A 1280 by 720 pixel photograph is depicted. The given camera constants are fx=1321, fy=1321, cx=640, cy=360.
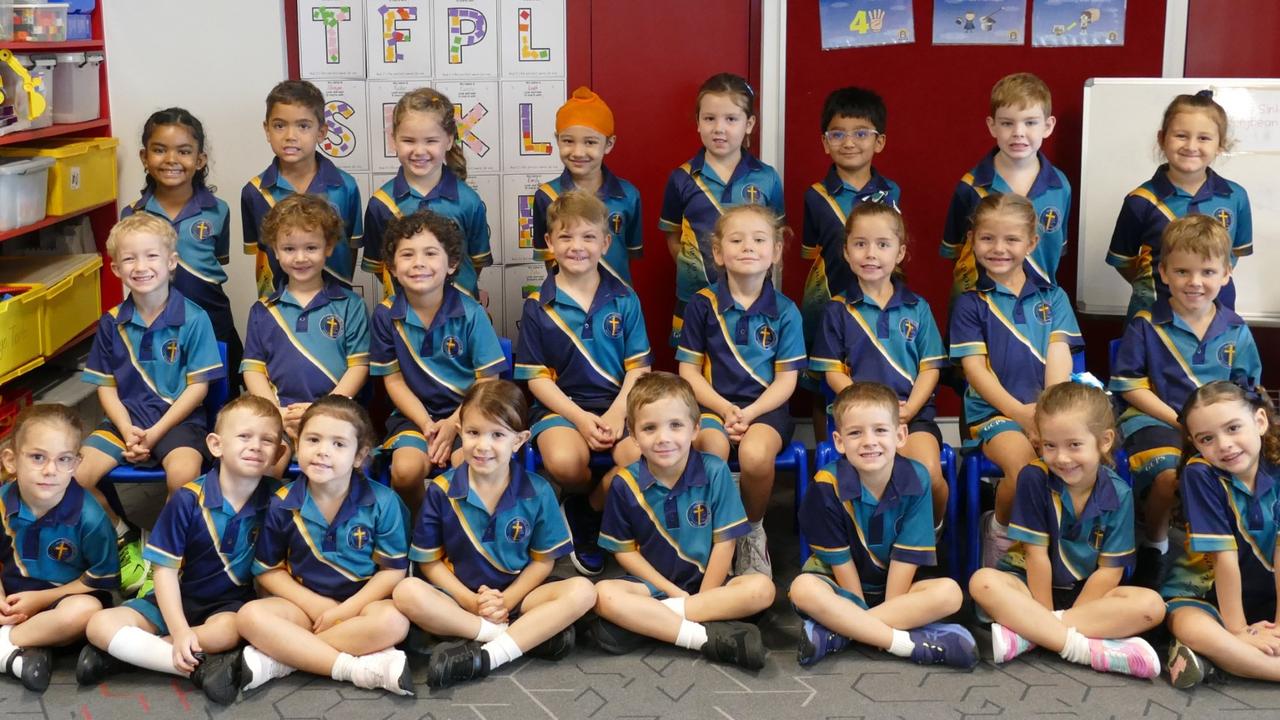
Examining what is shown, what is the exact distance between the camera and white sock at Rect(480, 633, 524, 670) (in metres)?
2.82

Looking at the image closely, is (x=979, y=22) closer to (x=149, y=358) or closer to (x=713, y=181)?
(x=713, y=181)

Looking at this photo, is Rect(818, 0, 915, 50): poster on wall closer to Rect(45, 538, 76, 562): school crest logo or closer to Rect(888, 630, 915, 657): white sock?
Rect(888, 630, 915, 657): white sock

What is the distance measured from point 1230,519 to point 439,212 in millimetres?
2205

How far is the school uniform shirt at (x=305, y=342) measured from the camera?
135 inches

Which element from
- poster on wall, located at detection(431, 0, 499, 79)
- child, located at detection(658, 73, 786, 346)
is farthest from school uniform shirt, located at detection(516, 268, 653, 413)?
poster on wall, located at detection(431, 0, 499, 79)

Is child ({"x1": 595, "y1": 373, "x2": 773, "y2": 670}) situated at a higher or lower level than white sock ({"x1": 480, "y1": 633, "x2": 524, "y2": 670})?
higher

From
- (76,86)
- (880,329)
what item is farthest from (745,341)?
(76,86)

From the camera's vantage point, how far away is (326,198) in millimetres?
3770

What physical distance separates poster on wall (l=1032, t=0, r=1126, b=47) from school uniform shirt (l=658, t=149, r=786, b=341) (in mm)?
1048

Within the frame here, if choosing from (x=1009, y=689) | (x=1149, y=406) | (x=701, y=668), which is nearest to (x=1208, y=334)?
(x=1149, y=406)

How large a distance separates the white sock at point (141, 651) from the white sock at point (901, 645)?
150 cm

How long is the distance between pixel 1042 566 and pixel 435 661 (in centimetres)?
135

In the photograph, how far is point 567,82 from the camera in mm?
4211

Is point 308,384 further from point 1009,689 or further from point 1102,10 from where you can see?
point 1102,10
